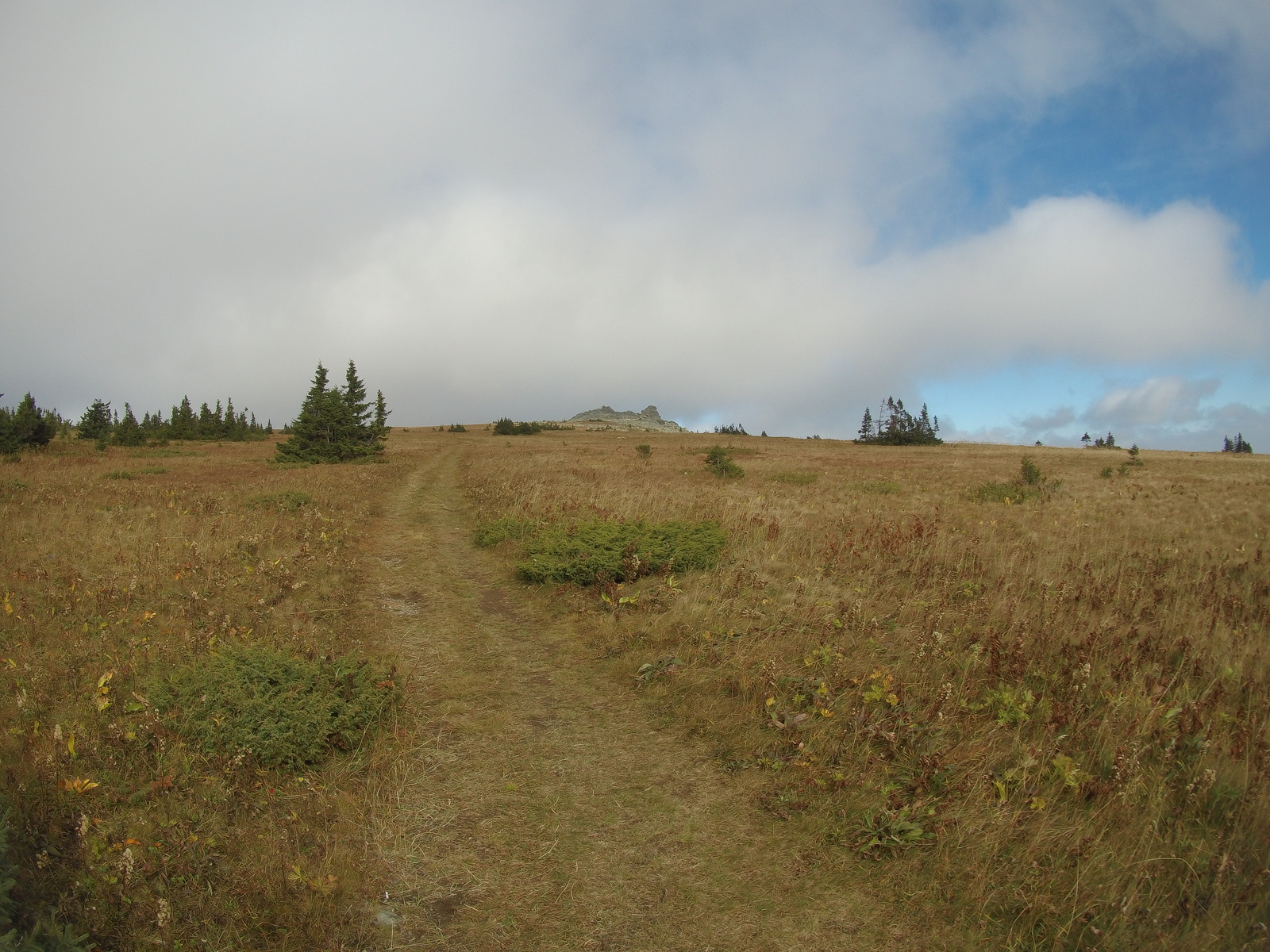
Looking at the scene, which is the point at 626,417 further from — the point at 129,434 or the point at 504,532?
the point at 504,532

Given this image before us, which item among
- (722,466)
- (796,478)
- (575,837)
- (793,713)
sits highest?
(722,466)

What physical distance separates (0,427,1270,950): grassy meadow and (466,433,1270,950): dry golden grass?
31 millimetres

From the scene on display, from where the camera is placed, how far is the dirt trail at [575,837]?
3807 mm

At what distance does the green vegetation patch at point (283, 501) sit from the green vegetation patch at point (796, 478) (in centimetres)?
1774

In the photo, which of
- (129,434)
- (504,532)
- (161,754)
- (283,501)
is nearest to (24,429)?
(129,434)

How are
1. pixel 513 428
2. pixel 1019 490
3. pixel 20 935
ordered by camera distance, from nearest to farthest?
1. pixel 20 935
2. pixel 1019 490
3. pixel 513 428

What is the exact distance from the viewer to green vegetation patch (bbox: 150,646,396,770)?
5469mm

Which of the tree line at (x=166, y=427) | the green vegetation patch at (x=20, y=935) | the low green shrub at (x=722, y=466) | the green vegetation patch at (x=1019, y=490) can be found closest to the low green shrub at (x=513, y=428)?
the tree line at (x=166, y=427)

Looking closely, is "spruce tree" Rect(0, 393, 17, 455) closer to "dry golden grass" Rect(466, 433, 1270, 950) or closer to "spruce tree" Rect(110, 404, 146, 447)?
"spruce tree" Rect(110, 404, 146, 447)

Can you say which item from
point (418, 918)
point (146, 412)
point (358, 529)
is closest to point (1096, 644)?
point (418, 918)

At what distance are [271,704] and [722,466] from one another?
25.0 metres

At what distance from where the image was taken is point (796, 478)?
26.7 metres

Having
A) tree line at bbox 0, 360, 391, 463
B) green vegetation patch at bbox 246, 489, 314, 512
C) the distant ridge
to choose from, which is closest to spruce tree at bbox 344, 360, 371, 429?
tree line at bbox 0, 360, 391, 463

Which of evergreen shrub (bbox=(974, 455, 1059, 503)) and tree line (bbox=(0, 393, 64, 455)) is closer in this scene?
evergreen shrub (bbox=(974, 455, 1059, 503))
